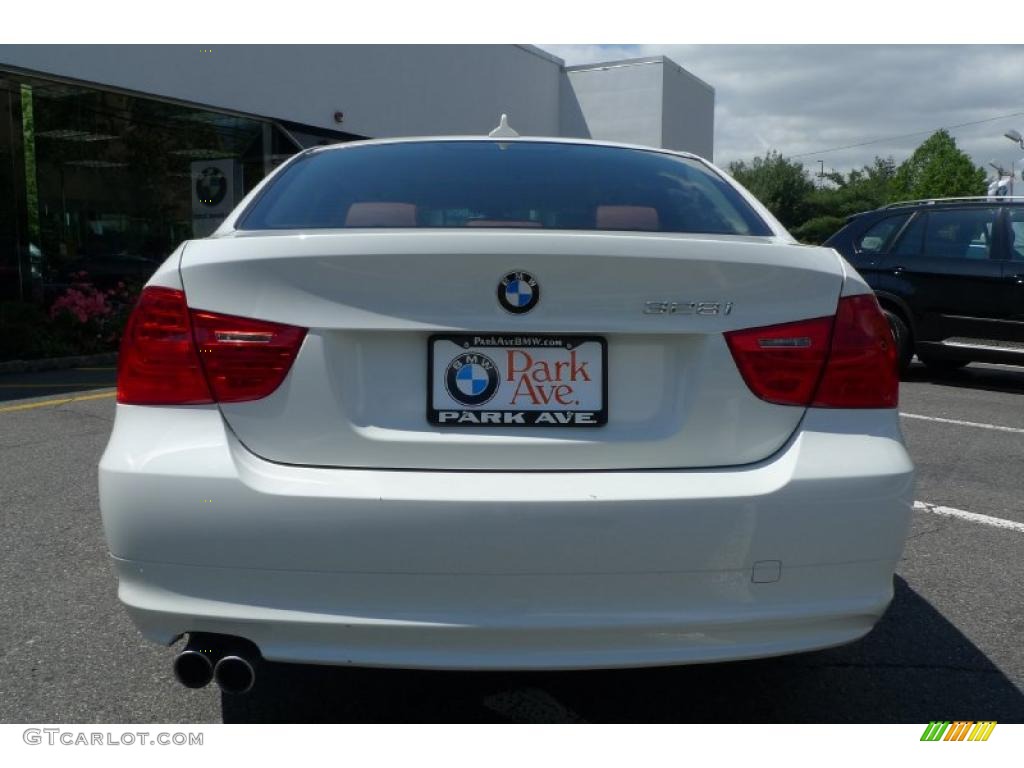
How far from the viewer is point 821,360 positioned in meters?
2.29

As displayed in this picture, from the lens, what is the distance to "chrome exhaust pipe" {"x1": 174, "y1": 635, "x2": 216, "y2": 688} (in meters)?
2.25

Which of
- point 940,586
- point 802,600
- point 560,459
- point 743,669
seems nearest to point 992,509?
point 940,586

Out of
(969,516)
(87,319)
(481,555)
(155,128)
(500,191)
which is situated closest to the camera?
(481,555)

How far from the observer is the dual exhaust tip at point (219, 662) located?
87.7 inches

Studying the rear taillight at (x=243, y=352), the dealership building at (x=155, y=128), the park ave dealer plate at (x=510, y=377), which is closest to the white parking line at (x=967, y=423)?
the park ave dealer plate at (x=510, y=377)

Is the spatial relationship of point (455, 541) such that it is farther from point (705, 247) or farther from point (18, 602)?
point (18, 602)

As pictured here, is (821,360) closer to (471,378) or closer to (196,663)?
(471,378)

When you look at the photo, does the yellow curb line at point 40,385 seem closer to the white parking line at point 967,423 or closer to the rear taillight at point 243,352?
the white parking line at point 967,423

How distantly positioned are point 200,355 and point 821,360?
4.42 feet

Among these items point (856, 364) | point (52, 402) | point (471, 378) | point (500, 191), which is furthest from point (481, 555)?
point (52, 402)

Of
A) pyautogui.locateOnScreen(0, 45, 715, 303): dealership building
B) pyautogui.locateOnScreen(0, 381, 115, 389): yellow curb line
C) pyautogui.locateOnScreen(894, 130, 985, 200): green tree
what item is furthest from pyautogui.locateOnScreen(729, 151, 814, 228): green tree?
pyautogui.locateOnScreen(0, 381, 115, 389): yellow curb line

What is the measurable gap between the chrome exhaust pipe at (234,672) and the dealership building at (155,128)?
38.9 feet

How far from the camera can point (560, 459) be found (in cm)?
220

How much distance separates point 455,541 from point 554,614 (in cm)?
26
